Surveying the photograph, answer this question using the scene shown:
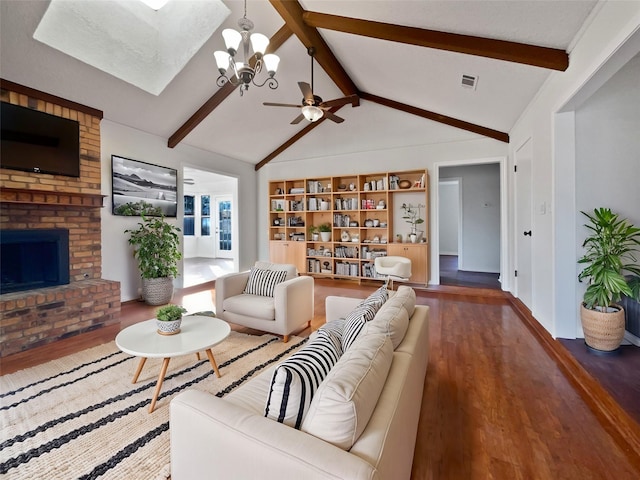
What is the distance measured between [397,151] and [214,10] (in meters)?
3.60

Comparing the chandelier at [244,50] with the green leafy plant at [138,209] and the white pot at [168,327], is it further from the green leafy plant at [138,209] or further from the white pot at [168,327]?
the green leafy plant at [138,209]

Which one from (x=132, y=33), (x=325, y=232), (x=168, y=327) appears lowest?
(x=168, y=327)

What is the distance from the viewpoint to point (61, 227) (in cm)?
327

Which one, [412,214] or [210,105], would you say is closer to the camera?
[210,105]

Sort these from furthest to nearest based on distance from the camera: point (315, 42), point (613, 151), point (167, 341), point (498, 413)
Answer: point (315, 42), point (613, 151), point (167, 341), point (498, 413)

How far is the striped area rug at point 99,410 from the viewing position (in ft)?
4.42

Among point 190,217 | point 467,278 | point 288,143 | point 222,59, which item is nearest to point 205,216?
point 190,217

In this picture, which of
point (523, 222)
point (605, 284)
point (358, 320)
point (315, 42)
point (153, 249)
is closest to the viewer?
point (358, 320)

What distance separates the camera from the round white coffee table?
1751 mm

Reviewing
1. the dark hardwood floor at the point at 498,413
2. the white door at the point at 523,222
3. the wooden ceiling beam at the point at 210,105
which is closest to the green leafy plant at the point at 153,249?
the dark hardwood floor at the point at 498,413

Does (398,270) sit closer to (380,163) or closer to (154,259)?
(380,163)

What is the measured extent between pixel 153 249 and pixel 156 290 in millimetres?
577

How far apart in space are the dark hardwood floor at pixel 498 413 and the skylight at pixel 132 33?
2.93 m

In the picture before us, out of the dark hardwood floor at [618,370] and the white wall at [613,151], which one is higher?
the white wall at [613,151]
